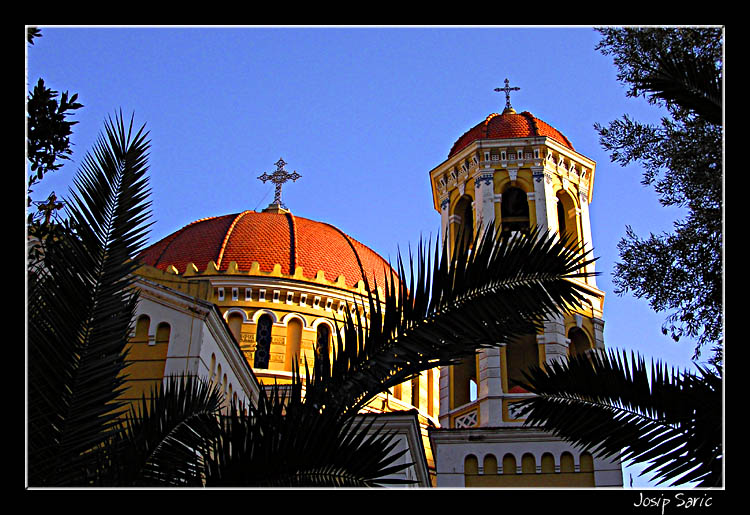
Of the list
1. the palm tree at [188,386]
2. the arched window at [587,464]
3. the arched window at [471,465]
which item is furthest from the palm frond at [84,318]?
the arched window at [587,464]

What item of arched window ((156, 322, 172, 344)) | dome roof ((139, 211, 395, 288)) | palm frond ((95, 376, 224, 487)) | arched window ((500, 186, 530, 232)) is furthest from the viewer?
dome roof ((139, 211, 395, 288))

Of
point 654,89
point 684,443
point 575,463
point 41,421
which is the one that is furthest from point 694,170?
point 575,463

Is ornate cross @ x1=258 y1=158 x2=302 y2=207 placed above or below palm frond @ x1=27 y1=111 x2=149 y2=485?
above

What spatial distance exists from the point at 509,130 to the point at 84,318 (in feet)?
64.2

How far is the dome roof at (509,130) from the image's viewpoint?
952 inches

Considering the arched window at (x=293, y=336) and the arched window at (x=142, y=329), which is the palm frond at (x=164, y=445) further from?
the arched window at (x=293, y=336)

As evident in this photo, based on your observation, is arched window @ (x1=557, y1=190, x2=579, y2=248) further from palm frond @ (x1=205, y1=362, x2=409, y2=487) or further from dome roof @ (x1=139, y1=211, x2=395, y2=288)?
palm frond @ (x1=205, y1=362, x2=409, y2=487)

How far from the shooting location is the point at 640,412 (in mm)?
6695

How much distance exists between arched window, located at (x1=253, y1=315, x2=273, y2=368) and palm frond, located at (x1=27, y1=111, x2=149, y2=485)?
20.3 metres

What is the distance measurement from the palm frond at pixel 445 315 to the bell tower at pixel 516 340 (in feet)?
35.2

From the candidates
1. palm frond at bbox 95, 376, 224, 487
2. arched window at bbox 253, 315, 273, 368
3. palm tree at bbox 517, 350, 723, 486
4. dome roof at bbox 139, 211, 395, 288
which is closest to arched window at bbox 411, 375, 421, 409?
dome roof at bbox 139, 211, 395, 288

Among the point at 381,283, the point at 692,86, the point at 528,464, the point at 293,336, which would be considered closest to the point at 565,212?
the point at 381,283

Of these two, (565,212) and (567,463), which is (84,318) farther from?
(565,212)

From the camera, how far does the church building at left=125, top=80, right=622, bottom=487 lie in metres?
12.6
